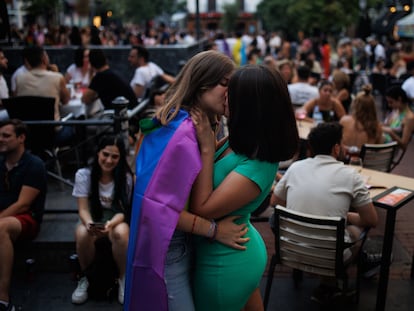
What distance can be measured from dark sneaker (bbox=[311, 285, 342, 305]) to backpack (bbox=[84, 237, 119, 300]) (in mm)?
1527

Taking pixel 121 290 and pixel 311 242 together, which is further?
pixel 121 290

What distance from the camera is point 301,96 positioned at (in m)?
7.91

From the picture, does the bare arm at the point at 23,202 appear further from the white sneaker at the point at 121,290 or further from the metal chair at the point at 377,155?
the metal chair at the point at 377,155

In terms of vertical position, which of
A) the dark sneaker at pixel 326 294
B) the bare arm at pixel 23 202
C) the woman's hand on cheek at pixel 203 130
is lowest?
the dark sneaker at pixel 326 294

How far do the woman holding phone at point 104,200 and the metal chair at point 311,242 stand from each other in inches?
47.2

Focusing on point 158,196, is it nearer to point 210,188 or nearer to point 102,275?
point 210,188

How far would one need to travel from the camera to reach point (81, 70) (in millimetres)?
8594

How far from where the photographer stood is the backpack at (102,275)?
12.7ft

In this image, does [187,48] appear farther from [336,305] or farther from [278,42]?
[278,42]

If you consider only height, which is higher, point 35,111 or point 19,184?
point 35,111

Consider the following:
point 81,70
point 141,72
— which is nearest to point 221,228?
point 141,72

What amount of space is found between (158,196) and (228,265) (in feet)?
1.34

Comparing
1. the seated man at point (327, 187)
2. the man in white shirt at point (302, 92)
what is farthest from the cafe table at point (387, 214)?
the man in white shirt at point (302, 92)

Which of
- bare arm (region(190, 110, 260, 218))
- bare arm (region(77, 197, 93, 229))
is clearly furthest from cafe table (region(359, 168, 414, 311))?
bare arm (region(77, 197, 93, 229))
